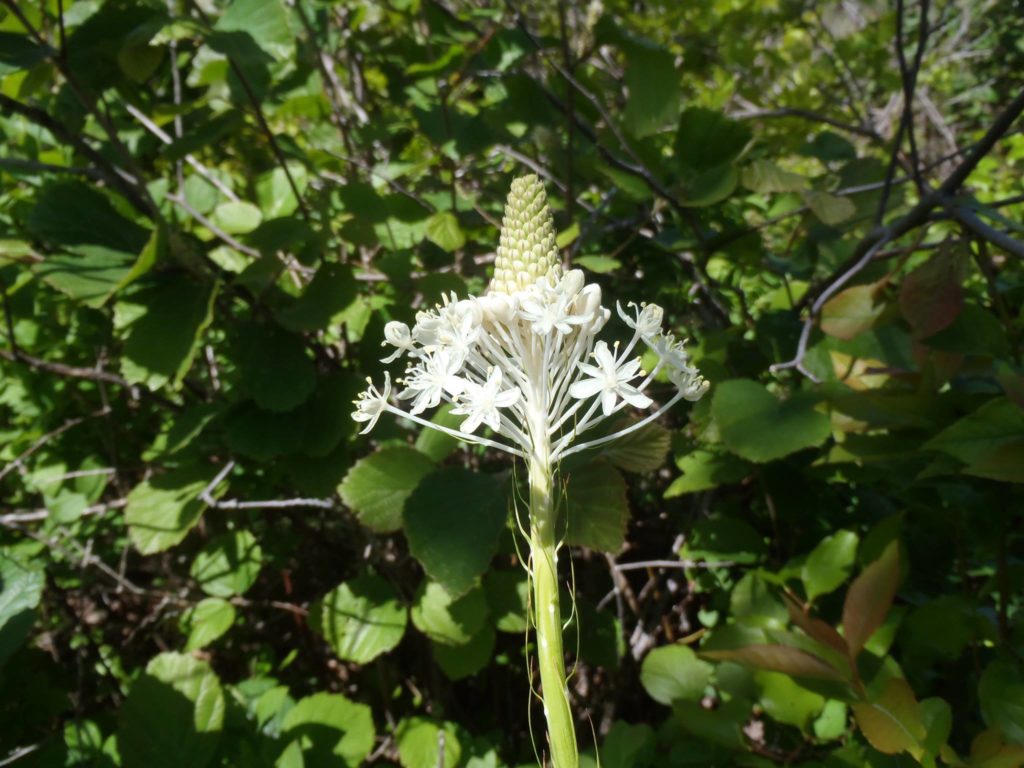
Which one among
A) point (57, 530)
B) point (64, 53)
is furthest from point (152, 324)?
point (57, 530)

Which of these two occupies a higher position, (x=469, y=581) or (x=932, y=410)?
(x=932, y=410)

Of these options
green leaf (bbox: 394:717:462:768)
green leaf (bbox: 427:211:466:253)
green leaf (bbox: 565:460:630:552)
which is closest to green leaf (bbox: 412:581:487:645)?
green leaf (bbox: 394:717:462:768)

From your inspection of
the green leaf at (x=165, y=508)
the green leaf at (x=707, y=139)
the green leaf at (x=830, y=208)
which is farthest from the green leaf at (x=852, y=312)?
the green leaf at (x=165, y=508)

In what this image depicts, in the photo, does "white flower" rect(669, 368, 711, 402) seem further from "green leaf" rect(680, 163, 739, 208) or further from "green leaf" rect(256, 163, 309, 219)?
→ "green leaf" rect(256, 163, 309, 219)

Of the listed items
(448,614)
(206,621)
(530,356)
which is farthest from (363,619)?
(530,356)

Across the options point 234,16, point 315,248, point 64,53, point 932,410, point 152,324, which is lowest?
point 932,410

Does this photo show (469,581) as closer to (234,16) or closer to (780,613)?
(780,613)

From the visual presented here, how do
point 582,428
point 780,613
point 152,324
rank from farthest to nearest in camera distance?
point 152,324 → point 780,613 → point 582,428
